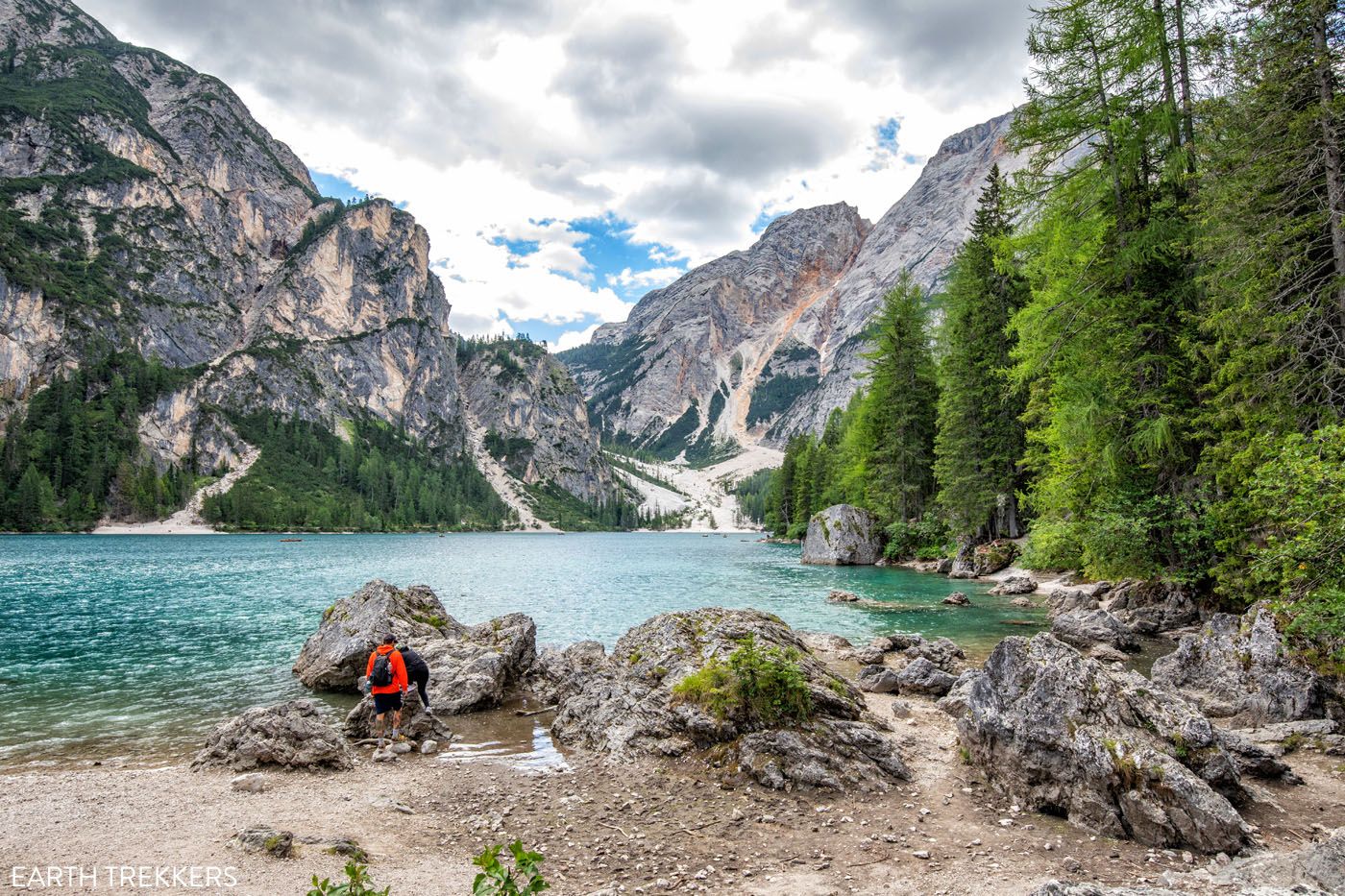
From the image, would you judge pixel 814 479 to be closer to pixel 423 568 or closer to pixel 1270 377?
pixel 423 568

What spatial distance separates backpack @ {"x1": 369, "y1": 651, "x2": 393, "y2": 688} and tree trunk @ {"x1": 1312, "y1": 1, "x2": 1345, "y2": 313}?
2131cm

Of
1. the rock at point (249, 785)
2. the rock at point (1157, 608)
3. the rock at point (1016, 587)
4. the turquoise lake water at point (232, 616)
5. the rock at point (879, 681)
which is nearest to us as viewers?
the rock at point (249, 785)

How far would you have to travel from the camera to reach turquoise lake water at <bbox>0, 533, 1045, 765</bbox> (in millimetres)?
15495

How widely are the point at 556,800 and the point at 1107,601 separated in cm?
2390

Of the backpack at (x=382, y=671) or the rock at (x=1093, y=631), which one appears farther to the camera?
the rock at (x=1093, y=631)


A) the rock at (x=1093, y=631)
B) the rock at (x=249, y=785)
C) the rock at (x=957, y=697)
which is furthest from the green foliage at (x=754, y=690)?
the rock at (x=1093, y=631)

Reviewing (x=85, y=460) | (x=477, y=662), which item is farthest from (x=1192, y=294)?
(x=85, y=460)

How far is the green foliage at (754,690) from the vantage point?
10766 millimetres

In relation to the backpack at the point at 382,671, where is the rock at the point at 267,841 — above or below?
below

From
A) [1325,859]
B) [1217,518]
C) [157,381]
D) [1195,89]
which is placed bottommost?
[1325,859]

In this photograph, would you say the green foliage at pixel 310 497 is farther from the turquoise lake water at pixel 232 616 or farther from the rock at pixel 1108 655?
the rock at pixel 1108 655

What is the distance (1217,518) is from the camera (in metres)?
17.4

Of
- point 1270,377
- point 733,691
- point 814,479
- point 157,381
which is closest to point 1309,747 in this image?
point 1270,377

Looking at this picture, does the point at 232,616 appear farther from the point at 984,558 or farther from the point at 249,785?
the point at 984,558
